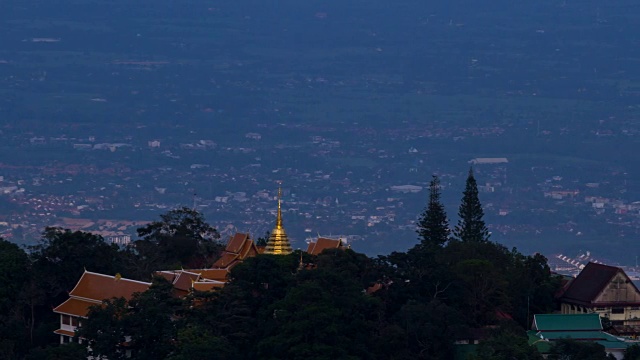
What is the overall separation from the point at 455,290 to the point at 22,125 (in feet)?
308

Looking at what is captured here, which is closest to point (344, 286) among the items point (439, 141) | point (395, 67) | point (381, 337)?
point (381, 337)

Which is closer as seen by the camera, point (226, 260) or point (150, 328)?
point (150, 328)

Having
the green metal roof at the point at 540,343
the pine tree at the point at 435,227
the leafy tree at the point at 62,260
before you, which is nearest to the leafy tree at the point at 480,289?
the green metal roof at the point at 540,343

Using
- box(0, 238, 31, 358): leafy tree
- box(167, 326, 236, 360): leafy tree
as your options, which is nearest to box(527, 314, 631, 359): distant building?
box(167, 326, 236, 360): leafy tree

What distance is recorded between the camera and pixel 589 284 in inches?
1866

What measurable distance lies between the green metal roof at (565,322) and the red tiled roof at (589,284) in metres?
1.67

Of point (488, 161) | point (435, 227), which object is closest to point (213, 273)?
point (435, 227)

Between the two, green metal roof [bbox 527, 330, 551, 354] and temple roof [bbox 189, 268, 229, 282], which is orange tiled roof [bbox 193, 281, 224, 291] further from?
green metal roof [bbox 527, 330, 551, 354]

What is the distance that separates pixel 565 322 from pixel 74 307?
41.1 ft

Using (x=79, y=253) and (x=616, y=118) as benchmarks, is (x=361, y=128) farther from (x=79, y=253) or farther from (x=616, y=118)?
(x=79, y=253)

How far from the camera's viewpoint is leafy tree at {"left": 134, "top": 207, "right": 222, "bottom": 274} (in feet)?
172

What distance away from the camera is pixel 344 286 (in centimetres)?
4297

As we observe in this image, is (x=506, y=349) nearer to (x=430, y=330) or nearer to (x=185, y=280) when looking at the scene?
(x=430, y=330)

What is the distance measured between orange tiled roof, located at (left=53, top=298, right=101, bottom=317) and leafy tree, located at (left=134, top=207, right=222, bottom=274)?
5.08 metres
